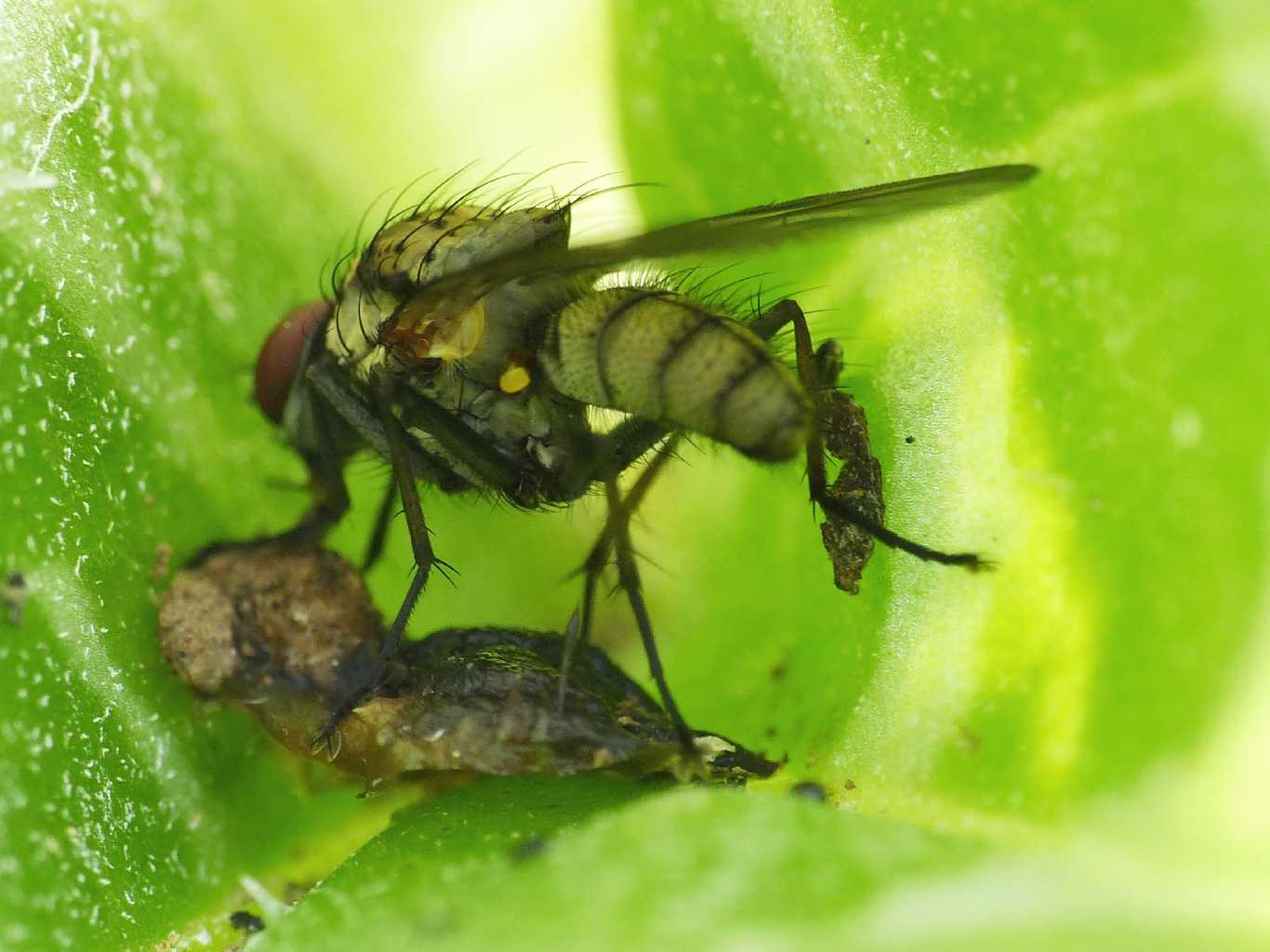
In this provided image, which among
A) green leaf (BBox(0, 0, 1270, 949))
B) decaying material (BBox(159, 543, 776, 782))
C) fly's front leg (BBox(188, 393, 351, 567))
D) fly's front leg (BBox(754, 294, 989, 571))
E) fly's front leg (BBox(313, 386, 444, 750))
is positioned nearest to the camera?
green leaf (BBox(0, 0, 1270, 949))

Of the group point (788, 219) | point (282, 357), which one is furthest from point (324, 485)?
point (788, 219)

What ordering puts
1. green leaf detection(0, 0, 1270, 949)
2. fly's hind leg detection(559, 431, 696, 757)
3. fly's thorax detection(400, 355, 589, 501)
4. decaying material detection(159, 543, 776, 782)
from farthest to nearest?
1. fly's thorax detection(400, 355, 589, 501)
2. fly's hind leg detection(559, 431, 696, 757)
3. decaying material detection(159, 543, 776, 782)
4. green leaf detection(0, 0, 1270, 949)

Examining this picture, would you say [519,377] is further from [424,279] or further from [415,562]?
[415,562]

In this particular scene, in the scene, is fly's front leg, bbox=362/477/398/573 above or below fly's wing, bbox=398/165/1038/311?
below

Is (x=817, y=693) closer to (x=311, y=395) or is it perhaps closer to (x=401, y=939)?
(x=401, y=939)

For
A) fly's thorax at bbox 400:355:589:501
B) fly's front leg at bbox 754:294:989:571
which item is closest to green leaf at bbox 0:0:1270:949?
fly's front leg at bbox 754:294:989:571

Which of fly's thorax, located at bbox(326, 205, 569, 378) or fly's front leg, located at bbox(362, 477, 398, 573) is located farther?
fly's front leg, located at bbox(362, 477, 398, 573)

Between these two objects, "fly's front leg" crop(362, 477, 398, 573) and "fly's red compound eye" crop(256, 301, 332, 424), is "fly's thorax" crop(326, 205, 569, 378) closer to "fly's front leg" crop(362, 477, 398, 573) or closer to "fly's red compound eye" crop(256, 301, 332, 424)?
"fly's red compound eye" crop(256, 301, 332, 424)

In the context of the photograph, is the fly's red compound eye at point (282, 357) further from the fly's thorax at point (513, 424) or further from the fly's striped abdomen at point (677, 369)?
the fly's striped abdomen at point (677, 369)

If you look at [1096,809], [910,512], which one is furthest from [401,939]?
[910,512]
